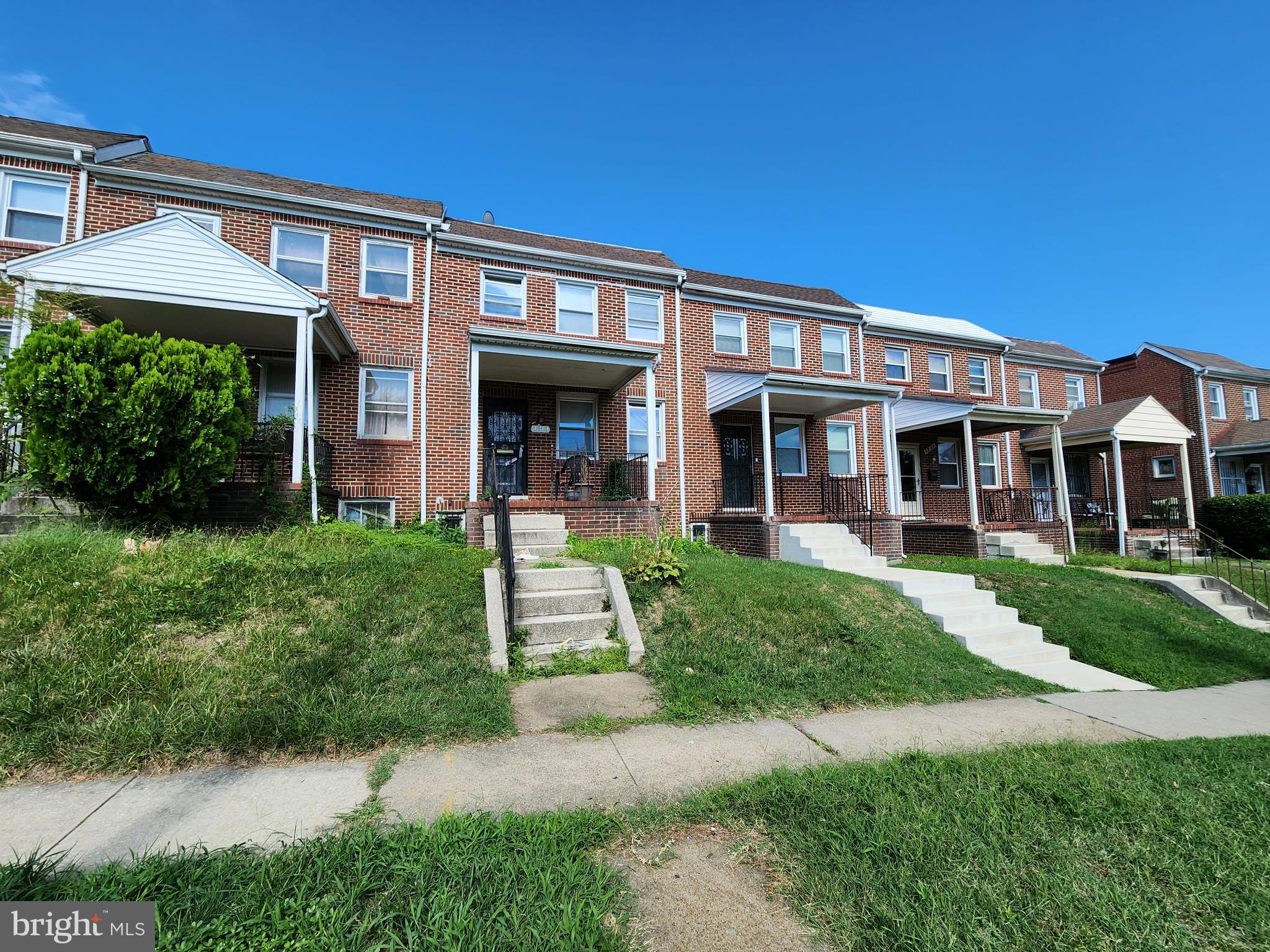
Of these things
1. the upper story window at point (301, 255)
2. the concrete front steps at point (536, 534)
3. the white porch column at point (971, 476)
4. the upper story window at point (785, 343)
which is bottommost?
the concrete front steps at point (536, 534)

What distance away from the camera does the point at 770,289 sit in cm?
1605

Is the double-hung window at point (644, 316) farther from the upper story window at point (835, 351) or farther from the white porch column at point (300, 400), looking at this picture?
the white porch column at point (300, 400)

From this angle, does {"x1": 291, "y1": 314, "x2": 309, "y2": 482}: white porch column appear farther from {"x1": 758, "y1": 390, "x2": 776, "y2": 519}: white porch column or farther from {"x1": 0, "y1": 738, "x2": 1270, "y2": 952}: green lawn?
{"x1": 758, "y1": 390, "x2": 776, "y2": 519}: white porch column

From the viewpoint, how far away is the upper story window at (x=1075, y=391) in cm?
1978

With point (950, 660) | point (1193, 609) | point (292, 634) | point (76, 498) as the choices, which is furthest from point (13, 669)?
point (1193, 609)

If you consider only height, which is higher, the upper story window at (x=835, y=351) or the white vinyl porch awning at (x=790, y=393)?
the upper story window at (x=835, y=351)

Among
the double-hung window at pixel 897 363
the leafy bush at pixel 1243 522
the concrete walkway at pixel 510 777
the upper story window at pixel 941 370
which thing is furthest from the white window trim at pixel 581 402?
the leafy bush at pixel 1243 522

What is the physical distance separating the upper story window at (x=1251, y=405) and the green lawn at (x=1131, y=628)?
18886 mm

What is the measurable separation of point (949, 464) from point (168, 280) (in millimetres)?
18339

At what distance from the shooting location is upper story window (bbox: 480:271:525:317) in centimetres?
1212

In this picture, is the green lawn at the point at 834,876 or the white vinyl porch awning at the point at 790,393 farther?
the white vinyl porch awning at the point at 790,393

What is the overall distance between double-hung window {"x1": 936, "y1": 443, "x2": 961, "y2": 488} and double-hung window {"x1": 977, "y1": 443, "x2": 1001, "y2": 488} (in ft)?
3.89

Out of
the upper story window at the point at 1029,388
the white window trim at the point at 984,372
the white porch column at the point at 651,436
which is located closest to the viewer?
the white porch column at the point at 651,436

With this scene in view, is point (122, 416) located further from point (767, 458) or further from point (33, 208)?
point (767, 458)
